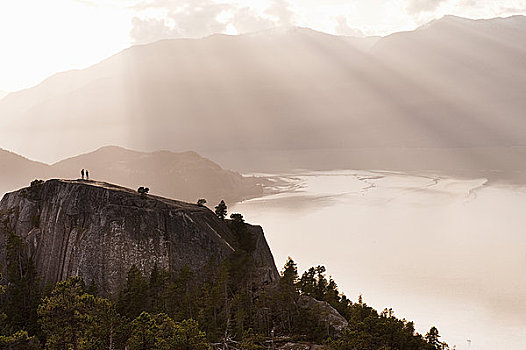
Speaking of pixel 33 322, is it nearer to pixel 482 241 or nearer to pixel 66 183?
pixel 66 183

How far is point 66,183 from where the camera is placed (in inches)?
2766

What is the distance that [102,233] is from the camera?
64.2 metres

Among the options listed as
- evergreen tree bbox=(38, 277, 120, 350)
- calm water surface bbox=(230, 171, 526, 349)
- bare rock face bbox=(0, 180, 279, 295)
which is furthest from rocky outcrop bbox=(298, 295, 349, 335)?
calm water surface bbox=(230, 171, 526, 349)

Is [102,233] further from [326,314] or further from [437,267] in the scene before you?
[437,267]

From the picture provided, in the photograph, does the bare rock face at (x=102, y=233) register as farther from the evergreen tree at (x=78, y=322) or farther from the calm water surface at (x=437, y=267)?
the calm water surface at (x=437, y=267)

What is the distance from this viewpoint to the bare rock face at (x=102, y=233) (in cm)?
6291

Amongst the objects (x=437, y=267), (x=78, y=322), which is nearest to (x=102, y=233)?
(x=78, y=322)

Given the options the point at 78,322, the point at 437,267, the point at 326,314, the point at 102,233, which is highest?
the point at 437,267

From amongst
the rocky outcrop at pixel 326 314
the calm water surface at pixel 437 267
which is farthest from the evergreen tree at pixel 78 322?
the calm water surface at pixel 437 267

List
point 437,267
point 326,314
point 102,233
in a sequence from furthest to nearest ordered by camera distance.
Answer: point 437,267
point 102,233
point 326,314

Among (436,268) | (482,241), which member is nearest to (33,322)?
(436,268)

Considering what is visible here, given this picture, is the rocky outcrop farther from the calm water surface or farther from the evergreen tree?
the calm water surface

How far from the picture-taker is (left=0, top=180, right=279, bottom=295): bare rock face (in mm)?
62906

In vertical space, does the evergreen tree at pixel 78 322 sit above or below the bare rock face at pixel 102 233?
below
